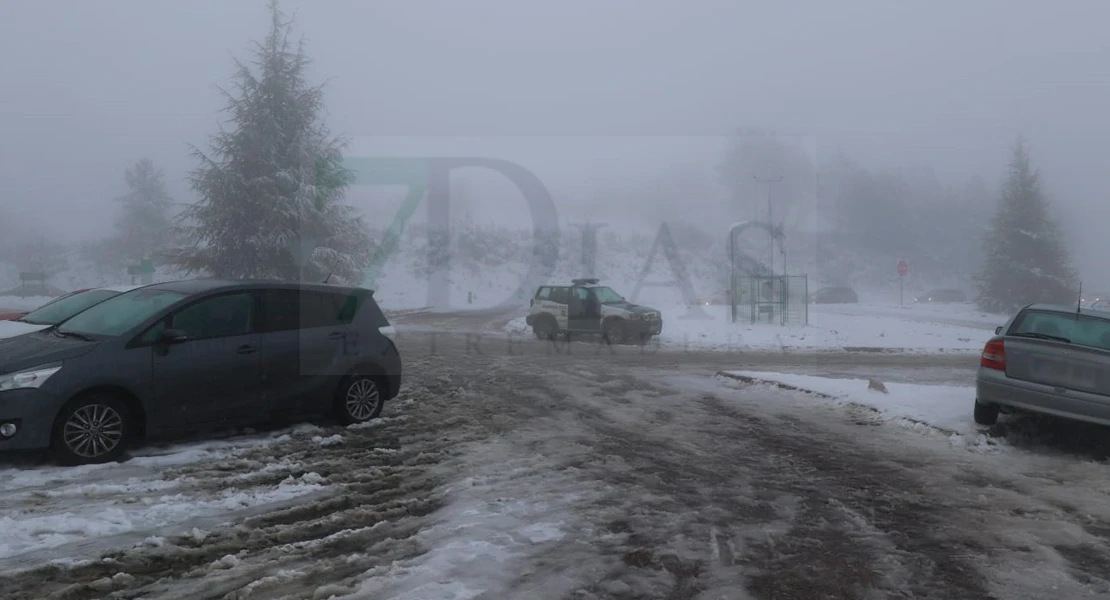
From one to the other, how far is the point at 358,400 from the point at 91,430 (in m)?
2.99

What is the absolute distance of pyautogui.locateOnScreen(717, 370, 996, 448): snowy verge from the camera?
9344mm

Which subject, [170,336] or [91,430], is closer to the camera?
[91,430]

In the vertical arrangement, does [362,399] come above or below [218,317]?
below

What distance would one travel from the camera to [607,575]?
4.55 m

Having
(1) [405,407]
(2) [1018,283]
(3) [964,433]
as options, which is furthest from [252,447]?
(2) [1018,283]

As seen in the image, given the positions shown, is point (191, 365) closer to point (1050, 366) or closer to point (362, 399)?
point (362, 399)

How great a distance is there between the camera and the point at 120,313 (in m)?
7.98

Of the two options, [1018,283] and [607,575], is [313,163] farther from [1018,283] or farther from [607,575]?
[1018,283]

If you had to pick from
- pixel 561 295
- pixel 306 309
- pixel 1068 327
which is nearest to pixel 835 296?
pixel 561 295

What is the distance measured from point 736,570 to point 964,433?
19.1ft

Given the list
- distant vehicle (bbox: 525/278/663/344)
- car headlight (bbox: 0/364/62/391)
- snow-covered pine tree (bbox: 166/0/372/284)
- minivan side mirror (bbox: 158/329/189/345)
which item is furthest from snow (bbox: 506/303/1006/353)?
car headlight (bbox: 0/364/62/391)

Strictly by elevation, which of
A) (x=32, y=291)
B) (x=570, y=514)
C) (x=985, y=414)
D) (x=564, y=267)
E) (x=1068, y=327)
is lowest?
(x=570, y=514)

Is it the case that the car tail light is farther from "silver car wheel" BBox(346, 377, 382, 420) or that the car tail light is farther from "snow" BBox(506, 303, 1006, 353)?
"snow" BBox(506, 303, 1006, 353)

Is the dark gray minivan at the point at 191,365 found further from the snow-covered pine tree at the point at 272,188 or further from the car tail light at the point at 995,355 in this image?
the snow-covered pine tree at the point at 272,188
